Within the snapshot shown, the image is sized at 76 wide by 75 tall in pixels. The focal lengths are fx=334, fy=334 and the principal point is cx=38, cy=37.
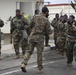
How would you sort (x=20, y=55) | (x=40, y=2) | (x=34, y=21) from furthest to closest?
(x=40, y=2) < (x=20, y=55) < (x=34, y=21)

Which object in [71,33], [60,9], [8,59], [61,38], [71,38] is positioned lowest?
[8,59]

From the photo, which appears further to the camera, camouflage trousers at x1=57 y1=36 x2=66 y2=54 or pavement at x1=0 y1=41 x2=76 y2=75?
camouflage trousers at x1=57 y1=36 x2=66 y2=54

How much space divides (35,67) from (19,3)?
7.41 meters

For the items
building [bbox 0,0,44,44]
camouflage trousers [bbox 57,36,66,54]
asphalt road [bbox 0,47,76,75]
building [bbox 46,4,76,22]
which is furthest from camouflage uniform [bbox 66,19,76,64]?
building [bbox 46,4,76,22]

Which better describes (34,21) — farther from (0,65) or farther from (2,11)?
(2,11)

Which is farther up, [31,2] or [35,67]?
[31,2]

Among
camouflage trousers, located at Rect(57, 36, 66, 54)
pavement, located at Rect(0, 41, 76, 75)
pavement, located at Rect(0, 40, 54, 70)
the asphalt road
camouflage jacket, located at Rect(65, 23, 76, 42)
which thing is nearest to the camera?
the asphalt road

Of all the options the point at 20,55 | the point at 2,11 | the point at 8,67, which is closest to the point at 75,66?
the point at 8,67

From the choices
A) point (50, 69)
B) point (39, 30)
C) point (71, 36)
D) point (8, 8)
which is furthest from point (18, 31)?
point (8, 8)

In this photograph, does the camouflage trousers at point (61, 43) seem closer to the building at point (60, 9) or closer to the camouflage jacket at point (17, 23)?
the camouflage jacket at point (17, 23)

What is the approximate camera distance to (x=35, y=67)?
11.0 meters

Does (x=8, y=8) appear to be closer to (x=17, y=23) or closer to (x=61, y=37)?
(x=61, y=37)

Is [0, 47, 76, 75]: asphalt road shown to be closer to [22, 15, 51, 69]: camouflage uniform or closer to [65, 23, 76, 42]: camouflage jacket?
[22, 15, 51, 69]: camouflage uniform

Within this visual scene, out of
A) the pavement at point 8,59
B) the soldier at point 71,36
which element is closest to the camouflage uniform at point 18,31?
the pavement at point 8,59
